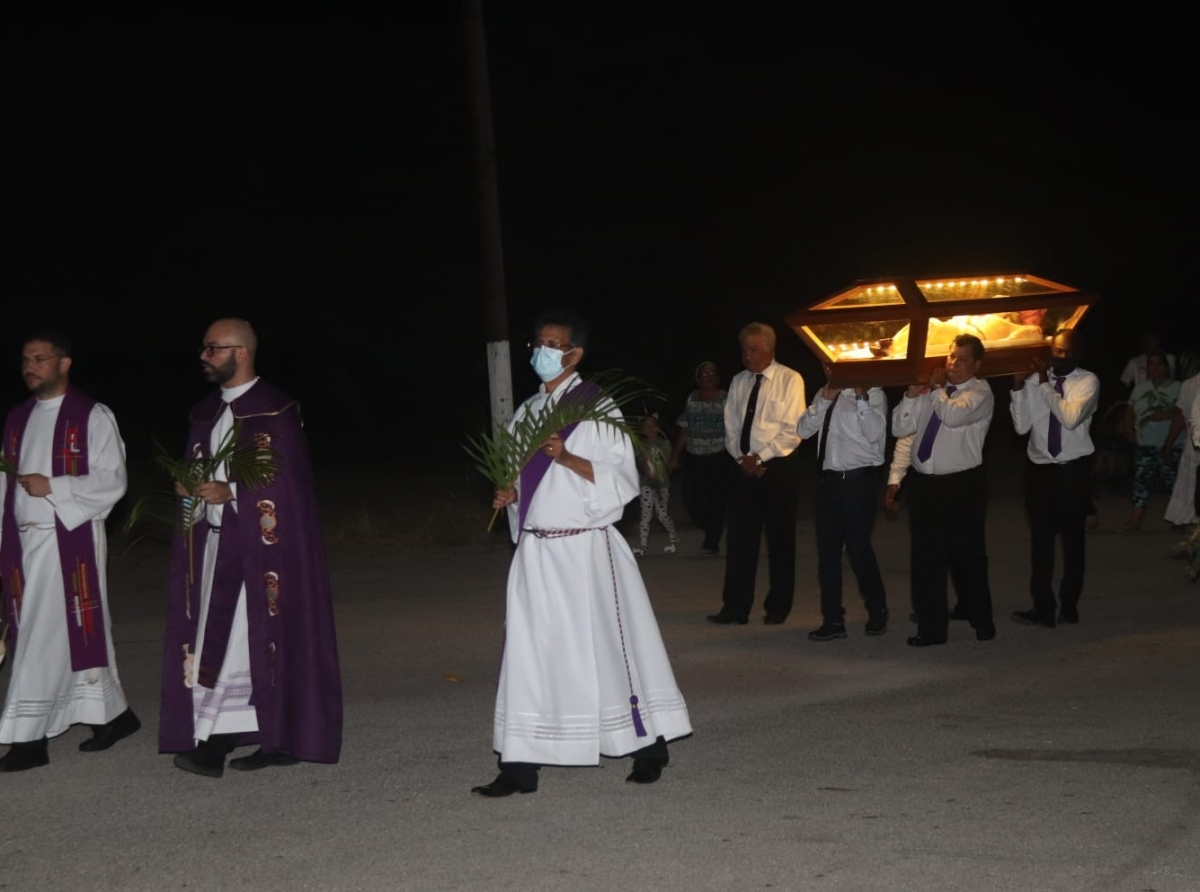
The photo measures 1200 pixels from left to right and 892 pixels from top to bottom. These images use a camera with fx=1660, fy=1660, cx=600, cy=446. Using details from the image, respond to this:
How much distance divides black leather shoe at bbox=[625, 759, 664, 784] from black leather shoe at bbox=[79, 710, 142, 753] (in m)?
2.68

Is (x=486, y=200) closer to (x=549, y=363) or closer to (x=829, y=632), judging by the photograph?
(x=829, y=632)

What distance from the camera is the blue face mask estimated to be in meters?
7.11

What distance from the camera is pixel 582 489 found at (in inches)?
277

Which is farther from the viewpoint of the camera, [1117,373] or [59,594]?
[1117,373]

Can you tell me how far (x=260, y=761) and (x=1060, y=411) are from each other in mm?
5784

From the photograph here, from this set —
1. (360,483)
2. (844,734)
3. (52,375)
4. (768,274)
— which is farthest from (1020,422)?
(768,274)

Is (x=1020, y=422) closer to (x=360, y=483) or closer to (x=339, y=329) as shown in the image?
(x=360, y=483)

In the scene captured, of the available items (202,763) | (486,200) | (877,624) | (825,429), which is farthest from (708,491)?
(202,763)

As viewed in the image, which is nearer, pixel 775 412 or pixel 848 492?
pixel 848 492

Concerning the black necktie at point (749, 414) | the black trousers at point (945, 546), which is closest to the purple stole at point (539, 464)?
the black trousers at point (945, 546)

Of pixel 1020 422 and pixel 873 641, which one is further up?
pixel 1020 422

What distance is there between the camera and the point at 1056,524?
11.1 meters

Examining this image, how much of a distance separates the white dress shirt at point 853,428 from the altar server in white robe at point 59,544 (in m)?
4.80

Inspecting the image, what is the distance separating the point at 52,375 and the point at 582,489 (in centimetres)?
278
